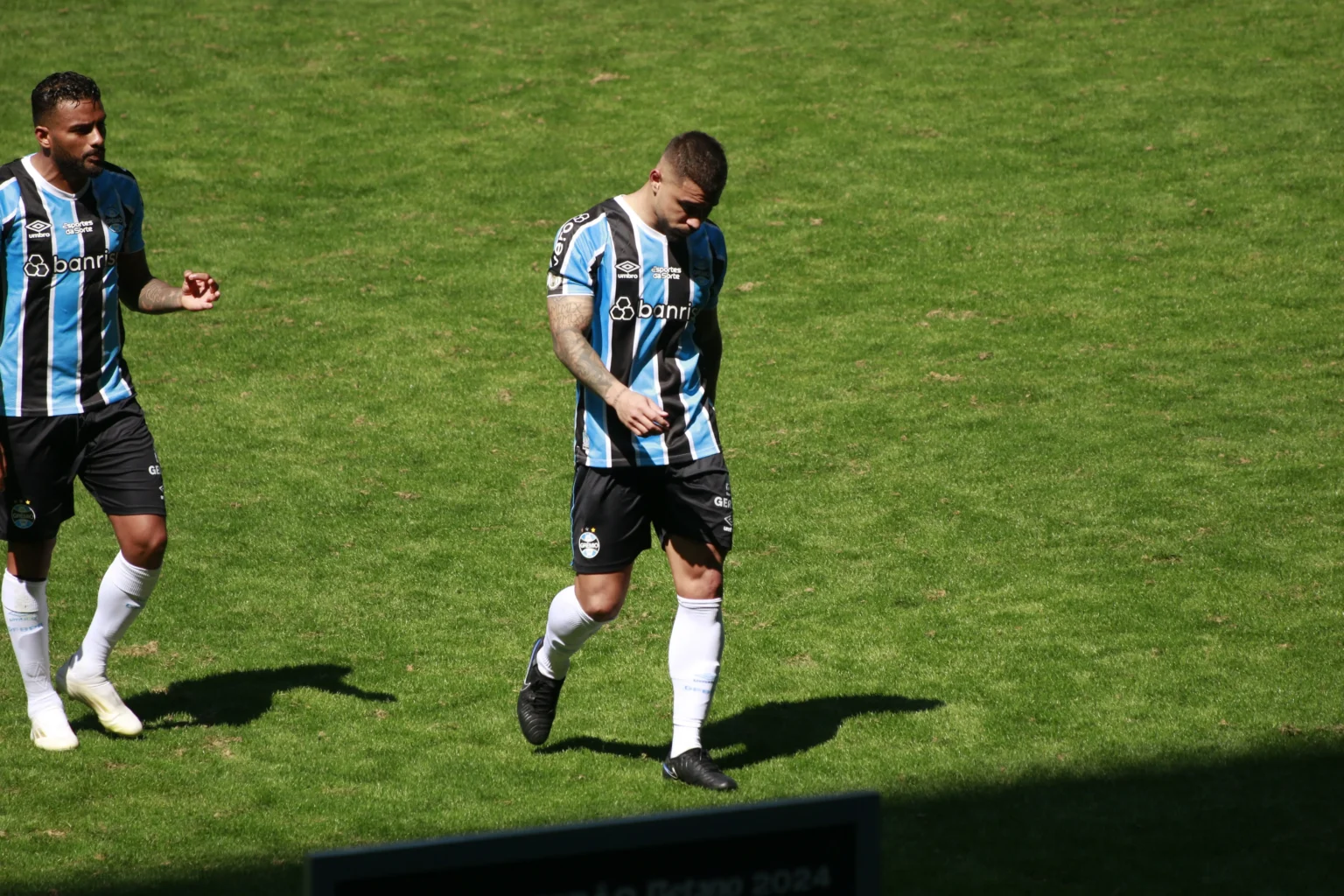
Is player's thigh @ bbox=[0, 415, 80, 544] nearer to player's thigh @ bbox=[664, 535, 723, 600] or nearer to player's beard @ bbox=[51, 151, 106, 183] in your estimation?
player's beard @ bbox=[51, 151, 106, 183]

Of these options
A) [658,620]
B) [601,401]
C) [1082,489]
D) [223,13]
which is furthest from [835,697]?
[223,13]

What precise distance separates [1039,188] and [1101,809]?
8837 millimetres

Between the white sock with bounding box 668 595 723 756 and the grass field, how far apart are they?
245mm

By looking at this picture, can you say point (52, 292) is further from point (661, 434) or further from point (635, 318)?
point (661, 434)

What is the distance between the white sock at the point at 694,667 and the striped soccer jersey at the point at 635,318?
56 cm

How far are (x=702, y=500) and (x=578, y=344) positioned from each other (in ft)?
2.25

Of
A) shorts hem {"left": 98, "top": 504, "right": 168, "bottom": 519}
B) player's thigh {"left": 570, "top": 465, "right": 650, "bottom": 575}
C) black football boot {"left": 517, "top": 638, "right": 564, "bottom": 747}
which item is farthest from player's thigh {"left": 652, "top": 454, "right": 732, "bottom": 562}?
shorts hem {"left": 98, "top": 504, "right": 168, "bottom": 519}

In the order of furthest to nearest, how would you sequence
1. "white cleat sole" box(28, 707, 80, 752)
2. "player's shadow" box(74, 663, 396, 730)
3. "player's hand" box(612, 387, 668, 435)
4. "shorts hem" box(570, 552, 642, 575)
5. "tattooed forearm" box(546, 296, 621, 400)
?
1. "player's shadow" box(74, 663, 396, 730)
2. "white cleat sole" box(28, 707, 80, 752)
3. "shorts hem" box(570, 552, 642, 575)
4. "tattooed forearm" box(546, 296, 621, 400)
5. "player's hand" box(612, 387, 668, 435)

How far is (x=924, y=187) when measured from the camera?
41.7 feet

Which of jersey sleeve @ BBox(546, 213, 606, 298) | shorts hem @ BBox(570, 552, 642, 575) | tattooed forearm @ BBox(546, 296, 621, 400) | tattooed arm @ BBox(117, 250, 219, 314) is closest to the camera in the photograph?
tattooed forearm @ BBox(546, 296, 621, 400)

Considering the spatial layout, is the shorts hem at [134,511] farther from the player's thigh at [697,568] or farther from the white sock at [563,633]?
the player's thigh at [697,568]

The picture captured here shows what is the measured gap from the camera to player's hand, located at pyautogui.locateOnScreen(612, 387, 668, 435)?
4.33 m

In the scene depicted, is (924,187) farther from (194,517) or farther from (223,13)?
(223,13)

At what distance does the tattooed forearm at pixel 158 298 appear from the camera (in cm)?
522
